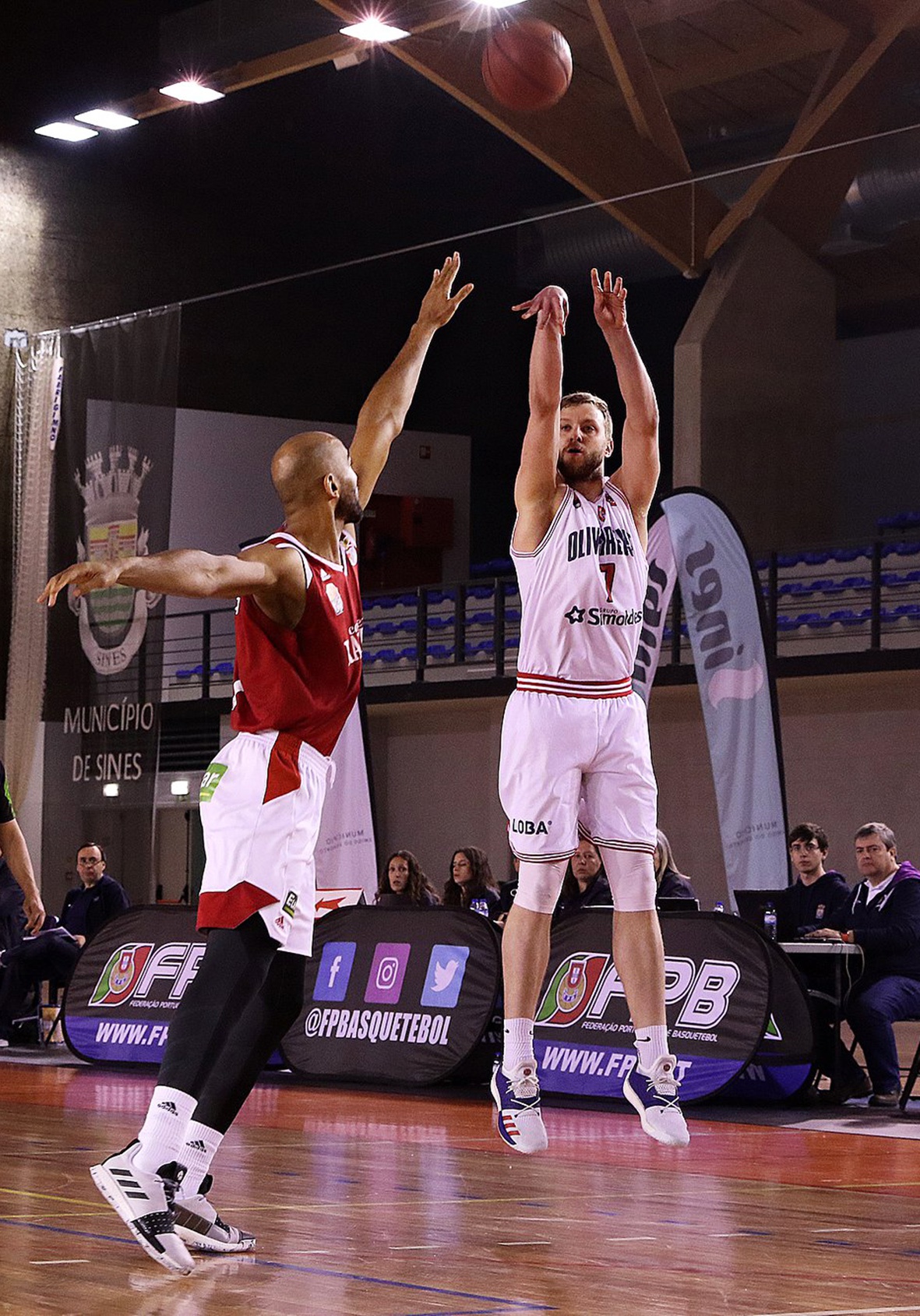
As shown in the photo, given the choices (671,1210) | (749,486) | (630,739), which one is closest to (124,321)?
(749,486)

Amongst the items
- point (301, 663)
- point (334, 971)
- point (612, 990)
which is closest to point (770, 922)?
point (612, 990)

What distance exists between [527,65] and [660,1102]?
6623 mm

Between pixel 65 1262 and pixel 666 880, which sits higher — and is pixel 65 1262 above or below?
below

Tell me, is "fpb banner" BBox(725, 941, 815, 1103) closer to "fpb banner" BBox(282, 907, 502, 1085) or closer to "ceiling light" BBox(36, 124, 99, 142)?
"fpb banner" BBox(282, 907, 502, 1085)

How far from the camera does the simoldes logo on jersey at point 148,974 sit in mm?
9211

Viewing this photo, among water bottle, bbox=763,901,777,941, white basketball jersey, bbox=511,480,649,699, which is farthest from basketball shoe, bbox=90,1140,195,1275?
water bottle, bbox=763,901,777,941

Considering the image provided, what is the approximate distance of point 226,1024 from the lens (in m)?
3.44

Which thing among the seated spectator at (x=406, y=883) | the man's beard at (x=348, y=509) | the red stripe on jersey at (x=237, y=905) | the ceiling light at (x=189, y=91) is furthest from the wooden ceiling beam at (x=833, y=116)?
the red stripe on jersey at (x=237, y=905)

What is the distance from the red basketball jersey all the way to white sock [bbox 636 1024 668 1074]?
5.36ft

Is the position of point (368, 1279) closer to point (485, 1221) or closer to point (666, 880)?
point (485, 1221)

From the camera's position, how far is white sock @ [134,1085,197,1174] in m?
3.36

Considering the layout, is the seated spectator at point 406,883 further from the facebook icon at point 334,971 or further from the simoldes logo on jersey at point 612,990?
the simoldes logo on jersey at point 612,990

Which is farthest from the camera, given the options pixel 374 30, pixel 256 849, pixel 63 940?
pixel 374 30

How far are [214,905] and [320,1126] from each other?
10.3ft
